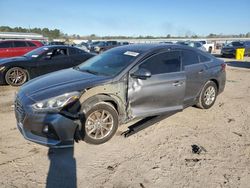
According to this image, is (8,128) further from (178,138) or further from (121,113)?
(178,138)

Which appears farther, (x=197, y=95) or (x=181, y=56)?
(x=197, y=95)

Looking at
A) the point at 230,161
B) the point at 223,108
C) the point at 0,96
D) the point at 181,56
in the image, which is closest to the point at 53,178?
the point at 230,161

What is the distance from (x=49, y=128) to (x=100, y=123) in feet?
2.65

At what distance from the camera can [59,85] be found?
354 cm

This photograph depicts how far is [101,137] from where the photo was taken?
3.61 metres

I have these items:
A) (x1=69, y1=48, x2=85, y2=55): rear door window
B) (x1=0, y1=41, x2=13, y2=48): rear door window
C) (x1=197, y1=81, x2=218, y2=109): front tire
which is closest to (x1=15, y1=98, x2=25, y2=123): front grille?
(x1=197, y1=81, x2=218, y2=109): front tire

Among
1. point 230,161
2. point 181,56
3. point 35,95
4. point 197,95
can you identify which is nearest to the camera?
point 230,161

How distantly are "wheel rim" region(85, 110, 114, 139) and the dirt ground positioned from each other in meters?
0.19

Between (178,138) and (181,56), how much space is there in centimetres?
171

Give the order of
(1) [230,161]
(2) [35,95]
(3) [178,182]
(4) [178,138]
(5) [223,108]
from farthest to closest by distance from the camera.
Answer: (5) [223,108] < (4) [178,138] < (2) [35,95] < (1) [230,161] < (3) [178,182]

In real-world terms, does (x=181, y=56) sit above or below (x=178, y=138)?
above

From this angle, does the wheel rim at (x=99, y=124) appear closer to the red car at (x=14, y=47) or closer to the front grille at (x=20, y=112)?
the front grille at (x=20, y=112)

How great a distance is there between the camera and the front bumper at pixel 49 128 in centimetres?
312

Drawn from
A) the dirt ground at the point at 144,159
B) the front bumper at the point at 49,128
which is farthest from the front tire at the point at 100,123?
the front bumper at the point at 49,128
